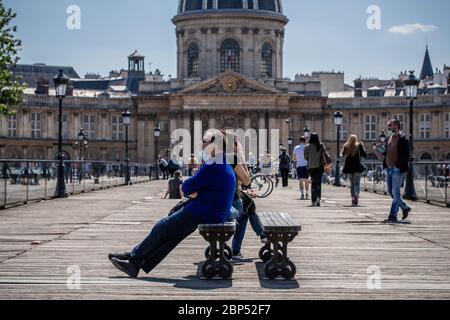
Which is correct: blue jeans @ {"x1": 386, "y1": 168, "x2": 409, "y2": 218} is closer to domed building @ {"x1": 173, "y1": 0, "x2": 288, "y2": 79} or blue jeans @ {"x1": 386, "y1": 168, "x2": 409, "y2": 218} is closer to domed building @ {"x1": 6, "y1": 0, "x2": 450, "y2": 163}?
domed building @ {"x1": 6, "y1": 0, "x2": 450, "y2": 163}

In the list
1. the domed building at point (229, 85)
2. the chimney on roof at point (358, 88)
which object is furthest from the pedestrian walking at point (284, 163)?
the chimney on roof at point (358, 88)

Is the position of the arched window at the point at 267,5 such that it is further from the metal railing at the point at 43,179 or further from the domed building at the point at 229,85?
the metal railing at the point at 43,179

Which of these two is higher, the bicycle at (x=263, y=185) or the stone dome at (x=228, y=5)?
the stone dome at (x=228, y=5)

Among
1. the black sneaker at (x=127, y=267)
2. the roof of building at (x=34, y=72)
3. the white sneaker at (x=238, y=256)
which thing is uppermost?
the roof of building at (x=34, y=72)

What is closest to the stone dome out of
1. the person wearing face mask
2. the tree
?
the tree

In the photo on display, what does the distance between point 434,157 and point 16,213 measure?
88536mm

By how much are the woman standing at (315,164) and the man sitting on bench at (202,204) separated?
16.9 metres

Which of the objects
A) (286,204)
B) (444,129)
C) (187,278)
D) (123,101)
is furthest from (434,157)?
(187,278)

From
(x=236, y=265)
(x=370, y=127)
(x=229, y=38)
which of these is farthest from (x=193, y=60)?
(x=236, y=265)

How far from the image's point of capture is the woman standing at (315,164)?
2958 centimetres

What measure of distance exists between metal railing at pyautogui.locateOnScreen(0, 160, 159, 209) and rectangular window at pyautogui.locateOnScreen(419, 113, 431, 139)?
6393 centimetres

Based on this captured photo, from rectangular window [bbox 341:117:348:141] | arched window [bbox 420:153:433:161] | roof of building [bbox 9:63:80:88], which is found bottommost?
arched window [bbox 420:153:433:161]

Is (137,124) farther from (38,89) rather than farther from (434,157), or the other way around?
(434,157)

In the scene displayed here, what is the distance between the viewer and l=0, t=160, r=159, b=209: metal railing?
2638cm
